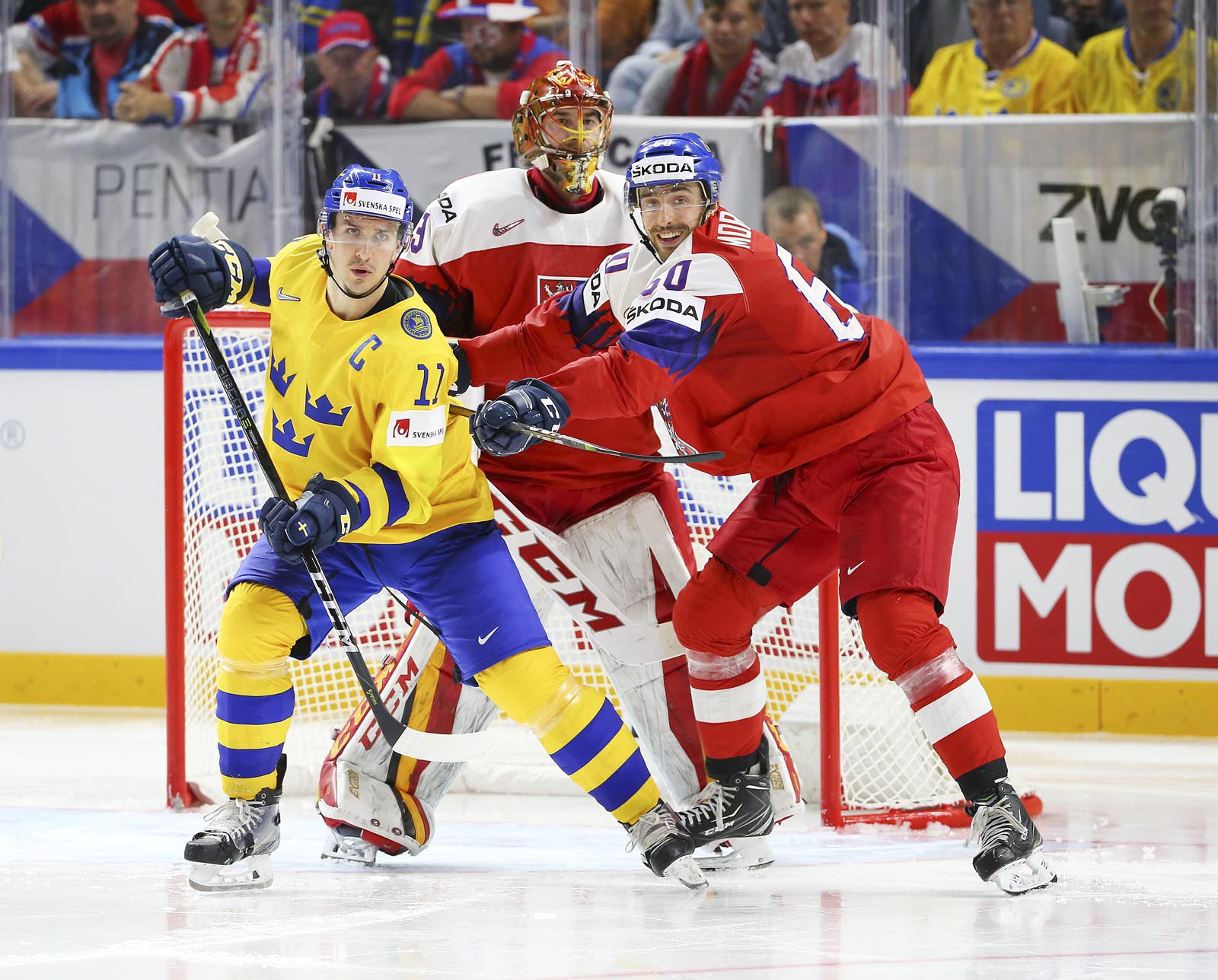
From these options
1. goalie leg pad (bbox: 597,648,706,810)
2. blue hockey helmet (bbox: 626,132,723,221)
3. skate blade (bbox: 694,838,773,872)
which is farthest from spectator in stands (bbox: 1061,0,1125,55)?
skate blade (bbox: 694,838,773,872)

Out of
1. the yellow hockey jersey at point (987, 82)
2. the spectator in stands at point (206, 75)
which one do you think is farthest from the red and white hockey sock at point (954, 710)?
the spectator in stands at point (206, 75)

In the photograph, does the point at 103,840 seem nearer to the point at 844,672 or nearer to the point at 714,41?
the point at 844,672

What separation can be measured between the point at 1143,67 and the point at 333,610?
10.5 feet

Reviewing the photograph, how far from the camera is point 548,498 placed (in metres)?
3.19

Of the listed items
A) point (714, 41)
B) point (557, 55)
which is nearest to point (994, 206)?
point (714, 41)

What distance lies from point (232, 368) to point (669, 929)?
6.15ft

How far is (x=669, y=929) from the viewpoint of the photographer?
2.58 m

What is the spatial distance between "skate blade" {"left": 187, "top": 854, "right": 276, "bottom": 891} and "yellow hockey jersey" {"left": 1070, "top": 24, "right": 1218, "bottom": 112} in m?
3.32

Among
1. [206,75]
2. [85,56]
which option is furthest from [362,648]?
[85,56]

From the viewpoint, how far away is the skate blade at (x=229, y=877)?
9.13ft

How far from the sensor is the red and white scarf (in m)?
5.08

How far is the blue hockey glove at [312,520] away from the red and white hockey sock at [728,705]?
2.38 feet

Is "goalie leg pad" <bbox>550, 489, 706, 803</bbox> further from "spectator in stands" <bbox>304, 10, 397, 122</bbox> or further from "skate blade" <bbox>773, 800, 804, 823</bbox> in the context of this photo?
"spectator in stands" <bbox>304, 10, 397, 122</bbox>

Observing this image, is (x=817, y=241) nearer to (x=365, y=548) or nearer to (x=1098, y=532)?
(x=1098, y=532)
